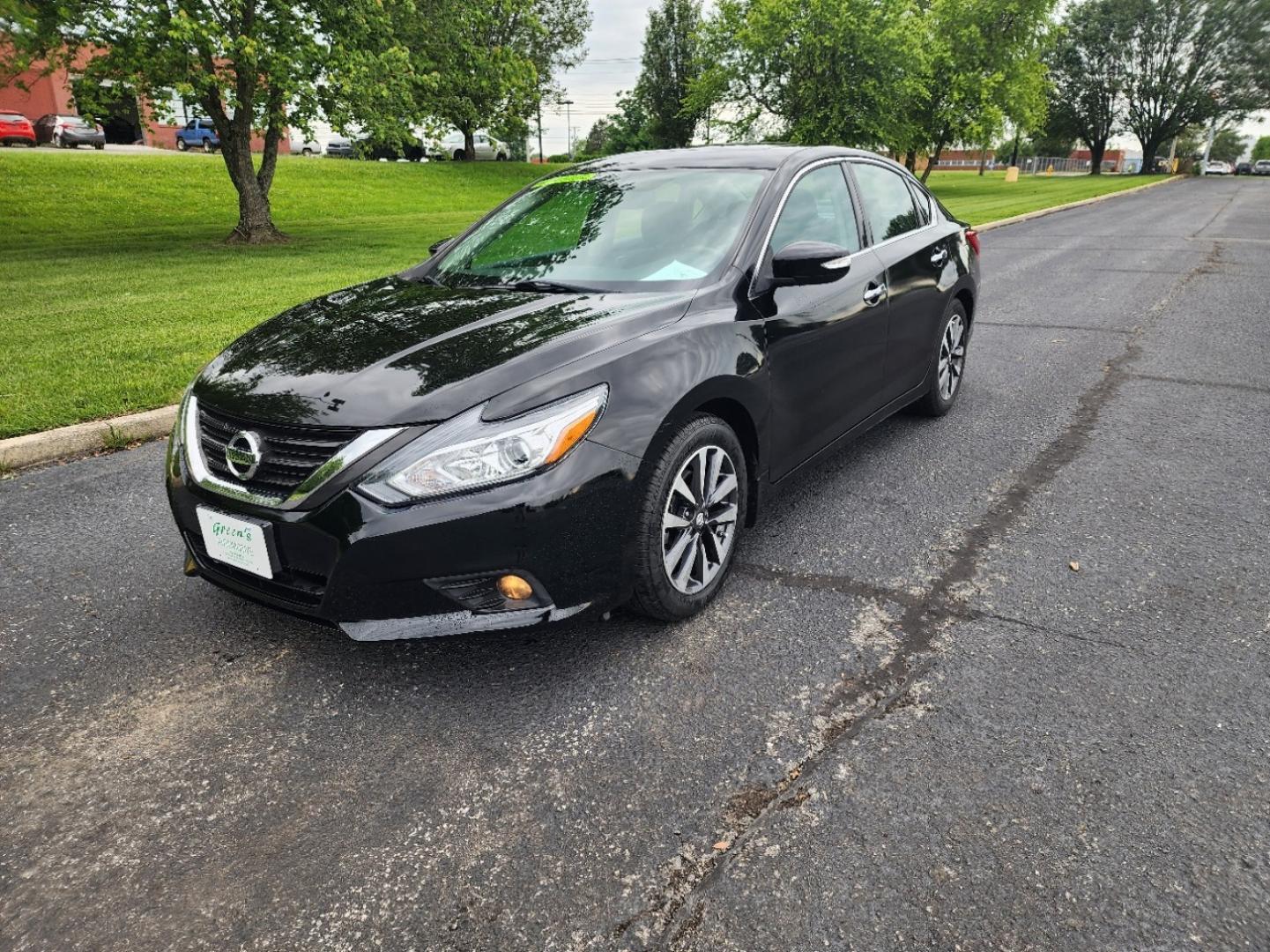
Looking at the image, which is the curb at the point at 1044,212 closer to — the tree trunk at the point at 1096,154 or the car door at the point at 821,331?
the car door at the point at 821,331

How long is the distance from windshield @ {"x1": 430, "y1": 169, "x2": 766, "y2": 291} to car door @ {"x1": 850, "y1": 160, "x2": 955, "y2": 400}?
0.95 meters

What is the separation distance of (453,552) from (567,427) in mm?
484

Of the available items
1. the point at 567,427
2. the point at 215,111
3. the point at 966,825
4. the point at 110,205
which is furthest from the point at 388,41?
the point at 966,825

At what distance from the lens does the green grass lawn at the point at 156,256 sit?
6.09 m

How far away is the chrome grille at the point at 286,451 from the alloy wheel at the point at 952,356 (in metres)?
3.80

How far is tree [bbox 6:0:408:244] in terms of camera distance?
12.3m

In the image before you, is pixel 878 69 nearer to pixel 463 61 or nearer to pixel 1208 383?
pixel 463 61

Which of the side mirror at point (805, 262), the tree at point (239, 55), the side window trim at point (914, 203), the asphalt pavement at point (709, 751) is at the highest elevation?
the tree at point (239, 55)

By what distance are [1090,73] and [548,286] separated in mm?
82884

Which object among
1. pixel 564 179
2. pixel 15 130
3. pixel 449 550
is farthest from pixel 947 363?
pixel 15 130

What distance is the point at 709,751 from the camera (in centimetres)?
238

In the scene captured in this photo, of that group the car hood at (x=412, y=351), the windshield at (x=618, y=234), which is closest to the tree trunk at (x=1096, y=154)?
the windshield at (x=618, y=234)

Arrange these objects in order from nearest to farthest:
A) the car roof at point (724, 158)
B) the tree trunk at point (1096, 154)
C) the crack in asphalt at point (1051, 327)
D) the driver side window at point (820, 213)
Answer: the driver side window at point (820, 213) < the car roof at point (724, 158) < the crack in asphalt at point (1051, 327) < the tree trunk at point (1096, 154)

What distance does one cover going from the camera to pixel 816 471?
4.49 meters
